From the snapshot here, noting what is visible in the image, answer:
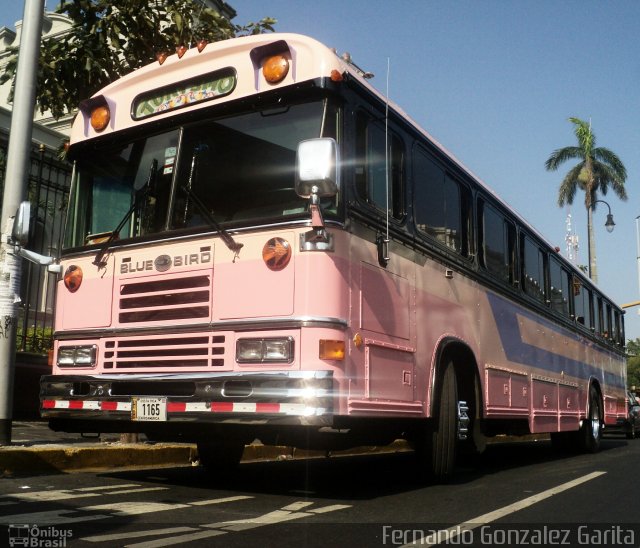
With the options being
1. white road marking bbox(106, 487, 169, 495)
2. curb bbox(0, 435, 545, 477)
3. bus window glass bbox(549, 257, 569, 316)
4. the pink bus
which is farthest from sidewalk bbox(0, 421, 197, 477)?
bus window glass bbox(549, 257, 569, 316)

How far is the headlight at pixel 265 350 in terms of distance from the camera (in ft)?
18.0

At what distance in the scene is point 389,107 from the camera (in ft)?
21.8

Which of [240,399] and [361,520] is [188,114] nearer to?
[240,399]

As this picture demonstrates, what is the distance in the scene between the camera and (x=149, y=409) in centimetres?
591

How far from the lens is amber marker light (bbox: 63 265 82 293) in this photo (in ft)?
22.3

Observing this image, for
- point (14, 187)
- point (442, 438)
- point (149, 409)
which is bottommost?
point (442, 438)

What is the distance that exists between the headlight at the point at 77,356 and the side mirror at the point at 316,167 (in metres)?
2.40

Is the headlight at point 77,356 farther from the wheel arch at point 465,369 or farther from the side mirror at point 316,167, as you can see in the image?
the wheel arch at point 465,369

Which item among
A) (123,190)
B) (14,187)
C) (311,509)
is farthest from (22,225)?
(311,509)

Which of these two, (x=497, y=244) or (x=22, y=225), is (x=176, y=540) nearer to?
(x=22, y=225)

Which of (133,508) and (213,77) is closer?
(133,508)

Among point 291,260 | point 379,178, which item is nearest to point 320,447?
point 291,260

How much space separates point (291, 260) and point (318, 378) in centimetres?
90

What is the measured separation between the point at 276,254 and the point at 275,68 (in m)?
1.52
